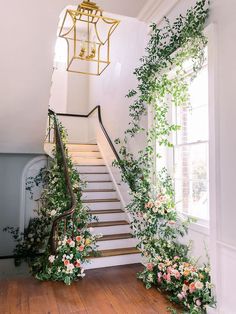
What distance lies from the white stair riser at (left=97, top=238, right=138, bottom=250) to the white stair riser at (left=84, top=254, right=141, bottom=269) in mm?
182

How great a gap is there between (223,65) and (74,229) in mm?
2302

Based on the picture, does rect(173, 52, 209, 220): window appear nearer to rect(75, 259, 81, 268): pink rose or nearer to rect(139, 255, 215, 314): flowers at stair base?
rect(139, 255, 215, 314): flowers at stair base

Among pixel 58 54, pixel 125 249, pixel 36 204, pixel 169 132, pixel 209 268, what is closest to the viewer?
pixel 209 268

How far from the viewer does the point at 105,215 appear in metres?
3.90

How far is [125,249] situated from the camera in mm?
3469

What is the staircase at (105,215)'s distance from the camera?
10.9 feet

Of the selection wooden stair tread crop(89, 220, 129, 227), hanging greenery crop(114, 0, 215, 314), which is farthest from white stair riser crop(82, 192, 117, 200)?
hanging greenery crop(114, 0, 215, 314)

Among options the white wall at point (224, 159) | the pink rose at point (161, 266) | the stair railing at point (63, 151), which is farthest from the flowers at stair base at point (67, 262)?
the white wall at point (224, 159)

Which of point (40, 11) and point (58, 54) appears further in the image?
point (58, 54)

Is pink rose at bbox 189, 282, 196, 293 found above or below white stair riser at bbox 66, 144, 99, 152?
below

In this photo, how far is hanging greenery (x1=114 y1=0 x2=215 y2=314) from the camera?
226 cm

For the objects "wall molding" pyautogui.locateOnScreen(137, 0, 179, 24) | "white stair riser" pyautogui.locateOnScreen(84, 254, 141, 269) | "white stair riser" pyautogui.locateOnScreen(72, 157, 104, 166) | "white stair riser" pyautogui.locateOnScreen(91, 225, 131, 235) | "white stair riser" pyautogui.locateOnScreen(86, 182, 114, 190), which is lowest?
"white stair riser" pyautogui.locateOnScreen(84, 254, 141, 269)

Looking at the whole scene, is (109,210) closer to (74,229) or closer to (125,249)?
(125,249)

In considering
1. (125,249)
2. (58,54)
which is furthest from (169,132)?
(58,54)
